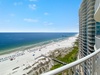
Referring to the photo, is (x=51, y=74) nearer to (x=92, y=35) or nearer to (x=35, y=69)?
(x=92, y=35)

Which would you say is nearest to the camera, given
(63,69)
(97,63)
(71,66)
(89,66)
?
(63,69)

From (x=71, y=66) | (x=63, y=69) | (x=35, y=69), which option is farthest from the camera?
(x=35, y=69)

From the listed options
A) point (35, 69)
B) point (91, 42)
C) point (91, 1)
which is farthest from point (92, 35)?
point (35, 69)

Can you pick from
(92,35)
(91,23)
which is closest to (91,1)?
(91,23)

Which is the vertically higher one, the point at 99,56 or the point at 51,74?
the point at 51,74

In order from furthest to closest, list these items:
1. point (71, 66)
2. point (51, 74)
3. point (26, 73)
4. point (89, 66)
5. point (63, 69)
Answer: point (26, 73) → point (89, 66) → point (71, 66) → point (63, 69) → point (51, 74)

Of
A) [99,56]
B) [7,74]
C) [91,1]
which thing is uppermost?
[91,1]

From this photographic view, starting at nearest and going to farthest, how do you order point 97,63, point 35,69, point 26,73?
point 97,63
point 26,73
point 35,69

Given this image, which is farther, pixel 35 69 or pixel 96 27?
pixel 35 69

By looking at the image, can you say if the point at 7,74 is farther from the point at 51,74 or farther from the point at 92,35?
the point at 51,74
